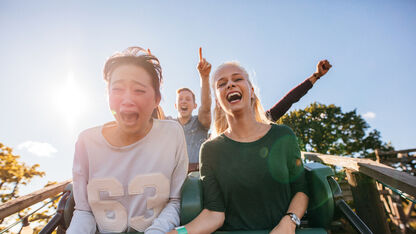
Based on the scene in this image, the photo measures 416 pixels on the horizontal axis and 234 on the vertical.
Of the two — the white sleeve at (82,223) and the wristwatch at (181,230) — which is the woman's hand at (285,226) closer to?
the wristwatch at (181,230)

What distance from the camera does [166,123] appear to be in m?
1.36

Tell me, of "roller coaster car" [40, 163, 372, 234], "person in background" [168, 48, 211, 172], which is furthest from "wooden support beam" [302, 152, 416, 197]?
"person in background" [168, 48, 211, 172]

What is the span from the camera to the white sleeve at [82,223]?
3.43 ft

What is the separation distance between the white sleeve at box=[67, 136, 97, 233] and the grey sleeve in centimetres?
34

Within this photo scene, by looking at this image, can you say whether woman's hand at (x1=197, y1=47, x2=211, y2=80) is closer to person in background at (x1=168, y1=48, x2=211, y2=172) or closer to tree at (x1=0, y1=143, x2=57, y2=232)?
person in background at (x1=168, y1=48, x2=211, y2=172)

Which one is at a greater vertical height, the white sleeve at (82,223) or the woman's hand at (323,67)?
the woman's hand at (323,67)

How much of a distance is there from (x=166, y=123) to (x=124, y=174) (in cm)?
40

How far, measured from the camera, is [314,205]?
1198mm

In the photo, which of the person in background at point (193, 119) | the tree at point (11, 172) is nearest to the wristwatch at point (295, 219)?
the person in background at point (193, 119)

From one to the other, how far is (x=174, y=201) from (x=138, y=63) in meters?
0.85

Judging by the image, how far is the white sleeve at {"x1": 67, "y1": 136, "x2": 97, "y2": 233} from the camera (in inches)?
42.3

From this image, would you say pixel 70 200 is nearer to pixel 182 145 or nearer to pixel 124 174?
pixel 124 174

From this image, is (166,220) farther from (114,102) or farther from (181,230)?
(114,102)

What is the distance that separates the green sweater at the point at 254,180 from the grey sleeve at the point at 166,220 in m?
0.18
